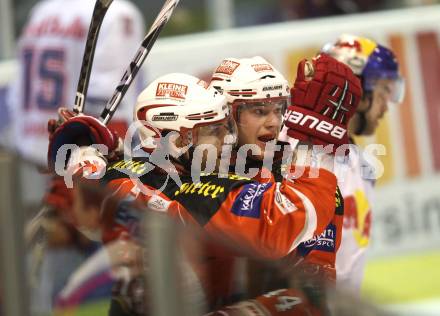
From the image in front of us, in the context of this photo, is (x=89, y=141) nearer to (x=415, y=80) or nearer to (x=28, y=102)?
(x=28, y=102)

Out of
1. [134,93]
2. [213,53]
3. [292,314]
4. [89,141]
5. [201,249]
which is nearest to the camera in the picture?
[201,249]

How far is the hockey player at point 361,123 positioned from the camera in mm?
5723

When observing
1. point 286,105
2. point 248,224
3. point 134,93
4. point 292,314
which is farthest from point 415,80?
point 292,314

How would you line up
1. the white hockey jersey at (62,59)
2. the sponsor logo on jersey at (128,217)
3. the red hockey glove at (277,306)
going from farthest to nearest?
the white hockey jersey at (62,59), the red hockey glove at (277,306), the sponsor logo on jersey at (128,217)

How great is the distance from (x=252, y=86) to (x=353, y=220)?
3.33ft

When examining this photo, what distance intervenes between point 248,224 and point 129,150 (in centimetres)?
78

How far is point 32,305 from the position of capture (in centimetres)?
336

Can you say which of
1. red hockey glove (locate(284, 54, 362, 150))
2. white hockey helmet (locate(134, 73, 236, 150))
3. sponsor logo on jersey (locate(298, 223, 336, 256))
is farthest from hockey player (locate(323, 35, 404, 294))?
white hockey helmet (locate(134, 73, 236, 150))

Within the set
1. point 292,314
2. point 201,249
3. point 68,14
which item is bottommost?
point 292,314

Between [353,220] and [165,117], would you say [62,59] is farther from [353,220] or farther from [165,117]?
[165,117]

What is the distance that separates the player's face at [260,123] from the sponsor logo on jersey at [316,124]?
159mm

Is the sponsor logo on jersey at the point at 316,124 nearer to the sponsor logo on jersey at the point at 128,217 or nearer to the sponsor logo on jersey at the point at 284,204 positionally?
the sponsor logo on jersey at the point at 284,204

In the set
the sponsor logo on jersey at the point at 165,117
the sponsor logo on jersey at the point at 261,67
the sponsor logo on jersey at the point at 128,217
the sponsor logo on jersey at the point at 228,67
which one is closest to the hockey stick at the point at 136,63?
the sponsor logo on jersey at the point at 228,67

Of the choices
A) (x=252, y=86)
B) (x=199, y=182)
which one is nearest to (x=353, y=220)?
(x=252, y=86)
